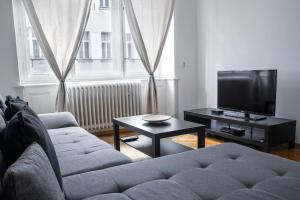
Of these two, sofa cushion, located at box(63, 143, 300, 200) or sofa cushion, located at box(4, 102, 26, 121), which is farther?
sofa cushion, located at box(4, 102, 26, 121)

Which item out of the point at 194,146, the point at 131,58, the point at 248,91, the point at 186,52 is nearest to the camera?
the point at 248,91

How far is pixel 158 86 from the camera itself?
4398mm

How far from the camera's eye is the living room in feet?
4.80

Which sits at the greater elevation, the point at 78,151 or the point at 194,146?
the point at 78,151

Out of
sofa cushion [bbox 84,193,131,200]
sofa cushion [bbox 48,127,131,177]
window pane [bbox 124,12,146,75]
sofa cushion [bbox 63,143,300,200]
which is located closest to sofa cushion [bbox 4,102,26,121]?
sofa cushion [bbox 48,127,131,177]

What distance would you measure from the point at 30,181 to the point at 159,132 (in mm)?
1615

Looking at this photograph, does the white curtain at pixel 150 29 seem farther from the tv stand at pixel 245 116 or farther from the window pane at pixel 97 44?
the tv stand at pixel 245 116

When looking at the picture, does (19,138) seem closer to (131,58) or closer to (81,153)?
(81,153)

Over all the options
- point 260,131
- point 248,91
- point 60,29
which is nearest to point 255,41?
point 248,91

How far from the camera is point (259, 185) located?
4.12 ft

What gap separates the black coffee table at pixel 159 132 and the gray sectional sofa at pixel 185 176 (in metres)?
0.56

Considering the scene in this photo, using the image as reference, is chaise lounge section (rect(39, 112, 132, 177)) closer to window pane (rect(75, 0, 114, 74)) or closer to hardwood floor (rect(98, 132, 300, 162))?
hardwood floor (rect(98, 132, 300, 162))

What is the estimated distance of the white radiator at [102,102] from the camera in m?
3.71

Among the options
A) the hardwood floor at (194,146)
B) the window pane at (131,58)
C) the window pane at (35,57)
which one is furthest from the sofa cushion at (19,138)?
the window pane at (131,58)
